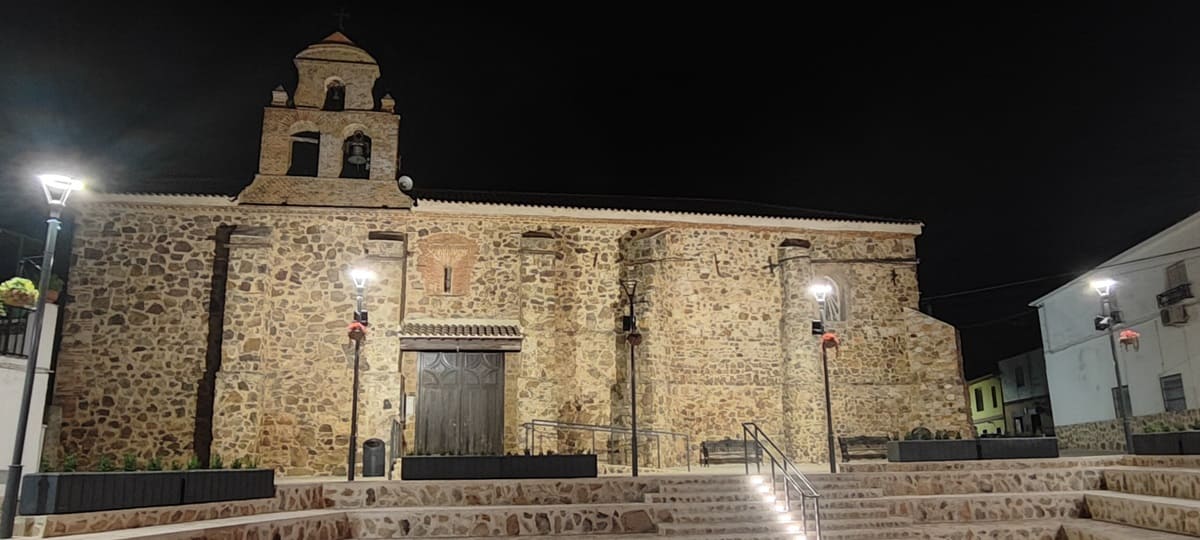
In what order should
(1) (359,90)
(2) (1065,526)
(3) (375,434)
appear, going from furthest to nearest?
(1) (359,90) → (3) (375,434) → (2) (1065,526)

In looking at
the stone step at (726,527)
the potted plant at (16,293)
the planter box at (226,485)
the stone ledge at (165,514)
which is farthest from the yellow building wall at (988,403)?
the potted plant at (16,293)

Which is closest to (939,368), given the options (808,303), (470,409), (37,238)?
(808,303)

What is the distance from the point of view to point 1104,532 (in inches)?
463

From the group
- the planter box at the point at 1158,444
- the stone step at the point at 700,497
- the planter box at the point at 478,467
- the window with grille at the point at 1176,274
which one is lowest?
the stone step at the point at 700,497

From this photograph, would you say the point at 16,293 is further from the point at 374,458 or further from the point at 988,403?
the point at 988,403

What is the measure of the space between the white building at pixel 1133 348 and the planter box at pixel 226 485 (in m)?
22.1

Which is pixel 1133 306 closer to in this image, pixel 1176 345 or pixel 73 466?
pixel 1176 345

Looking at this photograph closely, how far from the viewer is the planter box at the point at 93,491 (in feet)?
29.8

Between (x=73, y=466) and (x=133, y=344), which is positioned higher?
(x=133, y=344)

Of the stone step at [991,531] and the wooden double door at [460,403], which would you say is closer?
the stone step at [991,531]

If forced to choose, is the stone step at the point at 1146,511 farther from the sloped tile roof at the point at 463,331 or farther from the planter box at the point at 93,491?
the planter box at the point at 93,491

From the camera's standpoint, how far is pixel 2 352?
583 inches

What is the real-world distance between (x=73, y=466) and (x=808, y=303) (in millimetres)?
16165

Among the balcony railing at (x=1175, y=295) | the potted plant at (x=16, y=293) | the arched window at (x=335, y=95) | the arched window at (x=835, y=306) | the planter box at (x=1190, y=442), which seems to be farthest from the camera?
the arched window at (x=835, y=306)
